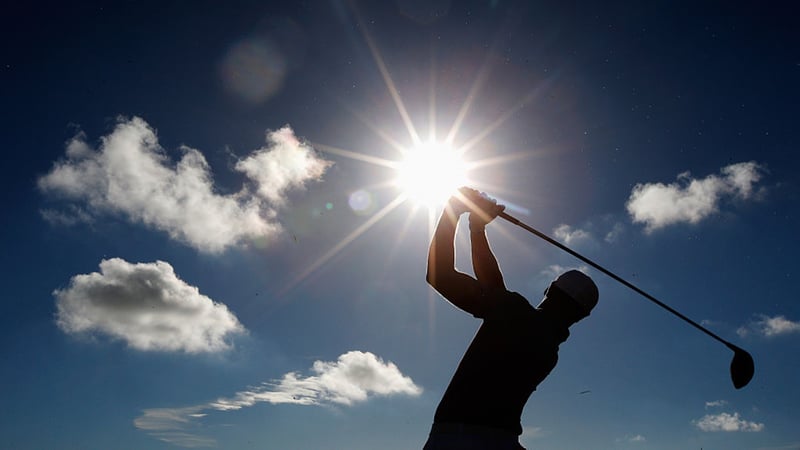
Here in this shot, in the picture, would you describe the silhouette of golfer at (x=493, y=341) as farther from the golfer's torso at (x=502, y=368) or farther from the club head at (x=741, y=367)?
the club head at (x=741, y=367)

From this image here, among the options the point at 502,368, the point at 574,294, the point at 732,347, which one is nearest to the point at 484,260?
the point at 574,294

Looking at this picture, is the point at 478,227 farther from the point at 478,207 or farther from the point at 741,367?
the point at 741,367

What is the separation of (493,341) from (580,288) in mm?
1100

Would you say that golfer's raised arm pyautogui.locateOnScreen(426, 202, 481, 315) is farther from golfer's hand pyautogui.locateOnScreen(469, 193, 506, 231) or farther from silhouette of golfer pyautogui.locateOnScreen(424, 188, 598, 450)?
golfer's hand pyautogui.locateOnScreen(469, 193, 506, 231)


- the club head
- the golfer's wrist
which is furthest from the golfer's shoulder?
the club head

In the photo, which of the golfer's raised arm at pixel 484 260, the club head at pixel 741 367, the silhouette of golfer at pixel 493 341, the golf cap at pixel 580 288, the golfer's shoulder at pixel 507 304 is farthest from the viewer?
the club head at pixel 741 367

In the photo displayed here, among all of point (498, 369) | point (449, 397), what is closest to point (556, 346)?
point (498, 369)

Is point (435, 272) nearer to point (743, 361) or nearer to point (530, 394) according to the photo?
point (530, 394)

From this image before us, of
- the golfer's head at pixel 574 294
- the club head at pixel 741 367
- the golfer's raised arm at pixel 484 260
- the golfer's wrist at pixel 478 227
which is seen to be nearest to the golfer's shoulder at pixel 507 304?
the golfer's raised arm at pixel 484 260

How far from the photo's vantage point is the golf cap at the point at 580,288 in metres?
4.78

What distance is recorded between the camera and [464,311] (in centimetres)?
456

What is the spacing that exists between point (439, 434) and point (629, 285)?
467 cm

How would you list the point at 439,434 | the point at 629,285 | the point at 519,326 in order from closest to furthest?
the point at 439,434 → the point at 519,326 → the point at 629,285

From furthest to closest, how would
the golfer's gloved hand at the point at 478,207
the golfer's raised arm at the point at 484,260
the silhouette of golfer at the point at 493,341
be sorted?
the golfer's gloved hand at the point at 478,207
the golfer's raised arm at the point at 484,260
the silhouette of golfer at the point at 493,341
